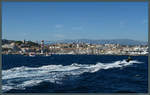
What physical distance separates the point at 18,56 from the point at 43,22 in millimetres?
4497

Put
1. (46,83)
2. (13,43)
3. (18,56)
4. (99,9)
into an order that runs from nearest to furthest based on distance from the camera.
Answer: (46,83) → (99,9) → (13,43) → (18,56)

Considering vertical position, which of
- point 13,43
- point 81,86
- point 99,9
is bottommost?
point 81,86

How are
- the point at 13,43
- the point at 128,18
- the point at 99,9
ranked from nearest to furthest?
the point at 99,9 → the point at 13,43 → the point at 128,18

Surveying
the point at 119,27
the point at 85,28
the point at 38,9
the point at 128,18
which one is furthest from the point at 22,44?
the point at 128,18

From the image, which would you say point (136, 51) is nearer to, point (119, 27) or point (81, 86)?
point (119, 27)

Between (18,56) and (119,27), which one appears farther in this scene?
(119,27)

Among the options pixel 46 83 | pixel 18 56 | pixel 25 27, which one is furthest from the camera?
pixel 25 27

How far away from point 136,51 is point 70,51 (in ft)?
14.7

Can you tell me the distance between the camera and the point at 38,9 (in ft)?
59.9

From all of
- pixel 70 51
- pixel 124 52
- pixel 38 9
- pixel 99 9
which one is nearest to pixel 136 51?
pixel 124 52

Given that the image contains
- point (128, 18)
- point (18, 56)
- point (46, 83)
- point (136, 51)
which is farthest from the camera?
point (128, 18)

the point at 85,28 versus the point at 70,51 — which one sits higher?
the point at 85,28

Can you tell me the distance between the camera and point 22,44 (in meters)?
18.6

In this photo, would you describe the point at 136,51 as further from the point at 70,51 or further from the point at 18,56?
the point at 18,56
